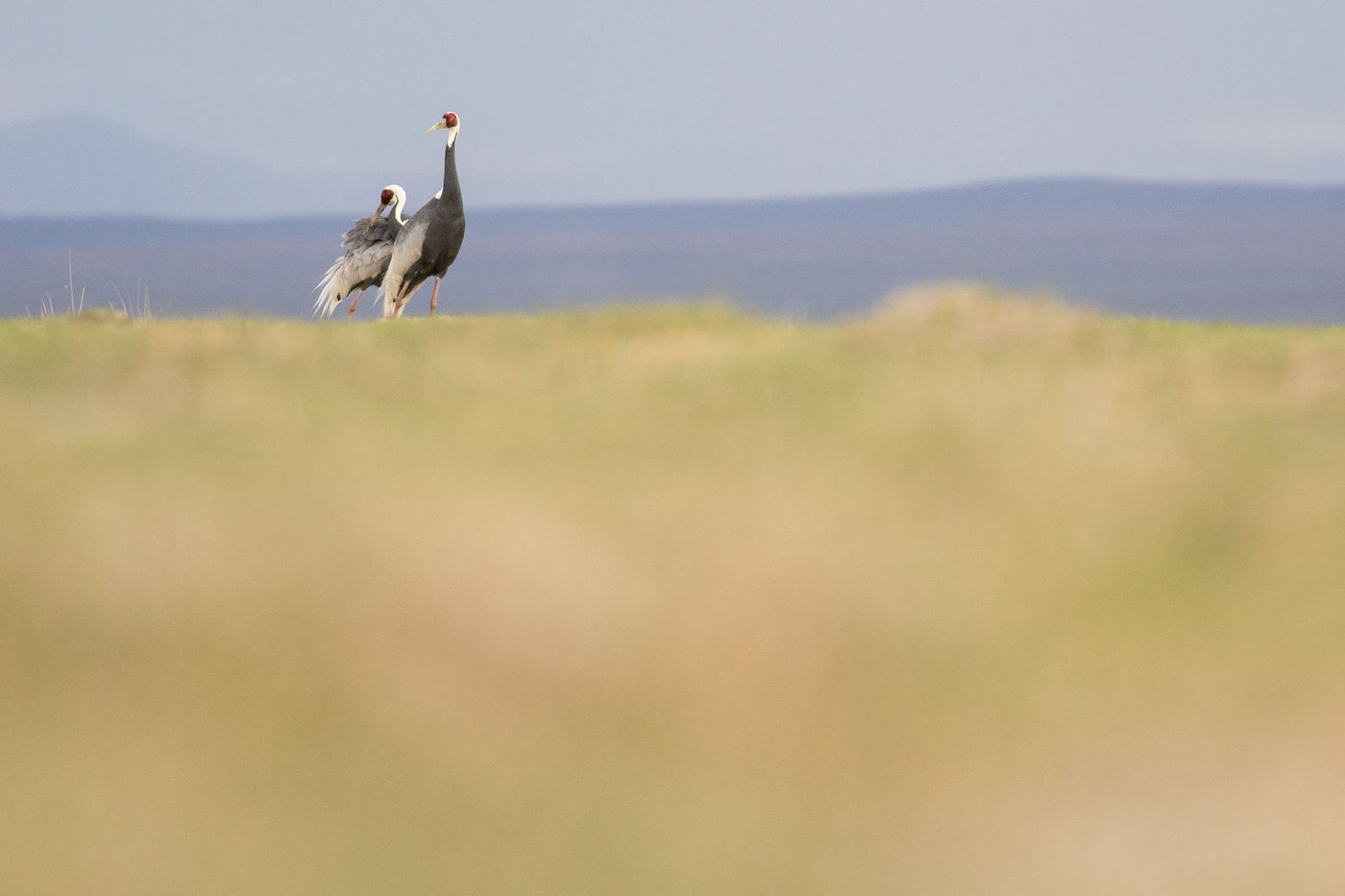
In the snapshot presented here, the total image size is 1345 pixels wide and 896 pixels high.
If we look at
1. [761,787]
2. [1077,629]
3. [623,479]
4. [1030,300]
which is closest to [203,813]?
[761,787]

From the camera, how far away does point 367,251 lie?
15820 mm

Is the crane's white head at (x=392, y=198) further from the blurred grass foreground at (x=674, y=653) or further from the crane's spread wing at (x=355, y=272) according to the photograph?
the blurred grass foreground at (x=674, y=653)

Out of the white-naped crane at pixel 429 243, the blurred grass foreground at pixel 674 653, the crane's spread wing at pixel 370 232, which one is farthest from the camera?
the crane's spread wing at pixel 370 232

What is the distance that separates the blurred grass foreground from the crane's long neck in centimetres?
866

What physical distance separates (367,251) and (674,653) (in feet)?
40.0

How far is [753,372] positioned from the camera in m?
7.35

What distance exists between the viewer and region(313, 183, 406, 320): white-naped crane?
15.8 meters

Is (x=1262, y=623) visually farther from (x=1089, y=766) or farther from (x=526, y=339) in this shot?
(x=526, y=339)

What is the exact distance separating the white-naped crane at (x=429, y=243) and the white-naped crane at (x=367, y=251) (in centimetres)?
41

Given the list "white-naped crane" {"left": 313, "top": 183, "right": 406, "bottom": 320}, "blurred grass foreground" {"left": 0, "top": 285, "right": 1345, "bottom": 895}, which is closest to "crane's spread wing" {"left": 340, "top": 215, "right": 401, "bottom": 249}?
"white-naped crane" {"left": 313, "top": 183, "right": 406, "bottom": 320}

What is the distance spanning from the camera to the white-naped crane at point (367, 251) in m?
15.8

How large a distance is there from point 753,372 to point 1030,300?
4.76 meters

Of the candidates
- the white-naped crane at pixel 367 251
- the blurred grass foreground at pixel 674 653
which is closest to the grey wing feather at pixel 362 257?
the white-naped crane at pixel 367 251

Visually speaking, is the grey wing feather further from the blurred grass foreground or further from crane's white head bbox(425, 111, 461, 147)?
the blurred grass foreground
